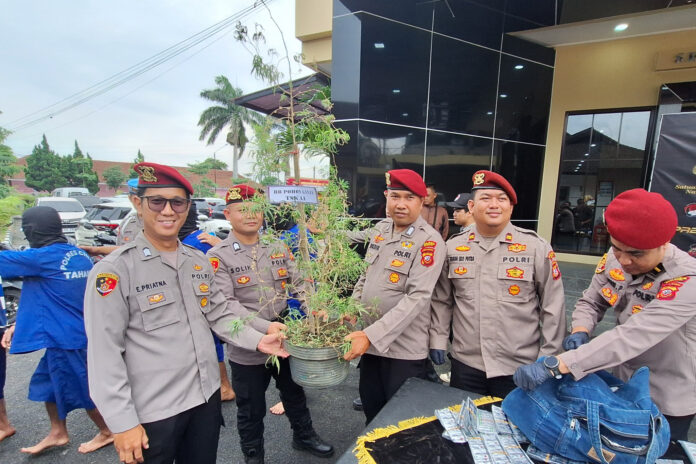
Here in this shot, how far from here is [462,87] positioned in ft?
18.6

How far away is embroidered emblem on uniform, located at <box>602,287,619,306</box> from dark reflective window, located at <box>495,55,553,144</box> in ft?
16.5

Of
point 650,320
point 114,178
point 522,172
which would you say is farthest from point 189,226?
point 114,178

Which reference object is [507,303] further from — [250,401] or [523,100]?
[523,100]

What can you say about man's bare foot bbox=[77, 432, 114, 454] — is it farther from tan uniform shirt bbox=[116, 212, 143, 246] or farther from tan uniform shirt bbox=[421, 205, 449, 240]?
tan uniform shirt bbox=[421, 205, 449, 240]

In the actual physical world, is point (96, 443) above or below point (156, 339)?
below

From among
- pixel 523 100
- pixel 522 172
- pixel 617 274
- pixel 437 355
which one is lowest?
pixel 437 355

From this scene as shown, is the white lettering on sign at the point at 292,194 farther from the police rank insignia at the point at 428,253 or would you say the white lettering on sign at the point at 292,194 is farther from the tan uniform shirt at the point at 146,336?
the police rank insignia at the point at 428,253

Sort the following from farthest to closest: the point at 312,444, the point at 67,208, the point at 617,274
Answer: the point at 67,208 < the point at 312,444 < the point at 617,274

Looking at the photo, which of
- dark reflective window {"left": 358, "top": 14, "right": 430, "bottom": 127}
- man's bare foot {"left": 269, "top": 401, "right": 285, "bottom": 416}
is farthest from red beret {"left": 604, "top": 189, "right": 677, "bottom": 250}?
dark reflective window {"left": 358, "top": 14, "right": 430, "bottom": 127}

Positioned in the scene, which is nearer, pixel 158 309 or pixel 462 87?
pixel 158 309

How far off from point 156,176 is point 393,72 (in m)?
4.41

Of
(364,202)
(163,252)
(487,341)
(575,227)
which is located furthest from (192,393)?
(575,227)

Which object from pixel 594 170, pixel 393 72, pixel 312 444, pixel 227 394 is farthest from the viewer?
pixel 594 170

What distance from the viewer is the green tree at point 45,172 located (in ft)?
117
